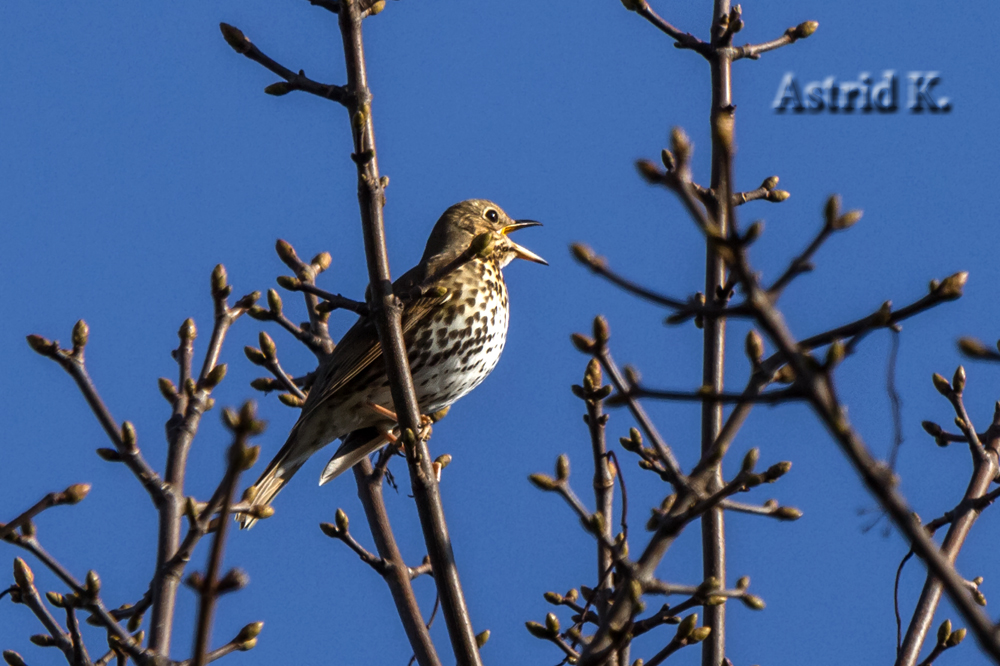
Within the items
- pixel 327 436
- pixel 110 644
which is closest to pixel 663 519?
pixel 110 644

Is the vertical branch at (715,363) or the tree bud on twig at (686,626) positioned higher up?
the vertical branch at (715,363)

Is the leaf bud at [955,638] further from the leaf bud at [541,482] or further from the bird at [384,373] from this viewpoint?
the bird at [384,373]

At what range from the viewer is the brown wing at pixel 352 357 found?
614cm

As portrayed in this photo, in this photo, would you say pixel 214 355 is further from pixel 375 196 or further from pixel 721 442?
pixel 721 442

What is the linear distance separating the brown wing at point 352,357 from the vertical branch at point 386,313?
6.06ft

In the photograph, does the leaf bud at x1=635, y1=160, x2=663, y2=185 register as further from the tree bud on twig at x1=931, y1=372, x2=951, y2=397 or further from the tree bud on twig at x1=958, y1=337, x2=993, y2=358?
the tree bud on twig at x1=931, y1=372, x2=951, y2=397

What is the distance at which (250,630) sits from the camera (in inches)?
151

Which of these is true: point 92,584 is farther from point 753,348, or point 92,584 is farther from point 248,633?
point 753,348

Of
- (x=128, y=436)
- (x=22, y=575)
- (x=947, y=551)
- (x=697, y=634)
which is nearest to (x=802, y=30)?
(x=947, y=551)

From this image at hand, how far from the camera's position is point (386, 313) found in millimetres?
4145

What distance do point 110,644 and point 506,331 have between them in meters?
3.34

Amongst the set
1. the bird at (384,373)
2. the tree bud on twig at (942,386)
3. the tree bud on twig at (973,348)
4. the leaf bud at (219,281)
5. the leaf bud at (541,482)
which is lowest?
the tree bud on twig at (973,348)

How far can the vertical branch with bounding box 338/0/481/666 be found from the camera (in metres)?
4.00

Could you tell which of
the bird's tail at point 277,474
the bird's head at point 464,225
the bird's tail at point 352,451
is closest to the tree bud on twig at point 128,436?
the bird's tail at point 352,451
